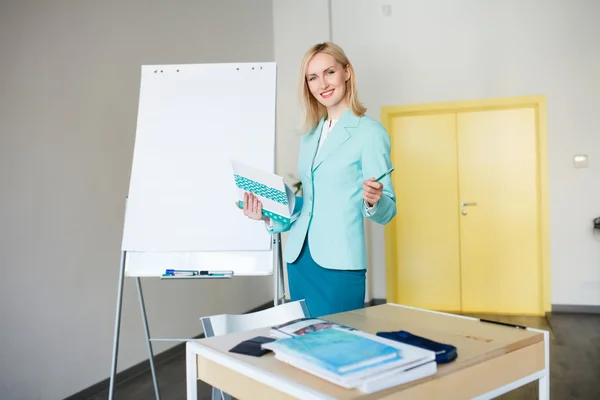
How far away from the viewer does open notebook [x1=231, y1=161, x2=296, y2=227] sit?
1472 mm

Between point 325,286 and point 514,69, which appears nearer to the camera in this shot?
point 325,286

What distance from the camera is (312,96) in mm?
1683

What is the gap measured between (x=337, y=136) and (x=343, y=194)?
0.19m

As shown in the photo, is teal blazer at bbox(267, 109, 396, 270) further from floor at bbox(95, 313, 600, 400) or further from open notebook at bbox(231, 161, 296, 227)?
floor at bbox(95, 313, 600, 400)

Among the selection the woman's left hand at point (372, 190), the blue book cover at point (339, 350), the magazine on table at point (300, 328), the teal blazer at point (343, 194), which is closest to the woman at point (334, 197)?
the teal blazer at point (343, 194)

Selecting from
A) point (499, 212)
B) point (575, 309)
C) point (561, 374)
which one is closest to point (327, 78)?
point (561, 374)

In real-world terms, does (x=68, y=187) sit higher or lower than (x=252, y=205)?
higher

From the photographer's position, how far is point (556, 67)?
454cm

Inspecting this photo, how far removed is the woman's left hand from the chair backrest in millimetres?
367

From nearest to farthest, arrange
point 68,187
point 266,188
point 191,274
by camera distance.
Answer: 1. point 266,188
2. point 191,274
3. point 68,187

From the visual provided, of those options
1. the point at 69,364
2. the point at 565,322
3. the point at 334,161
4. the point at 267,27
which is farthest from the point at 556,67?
the point at 69,364

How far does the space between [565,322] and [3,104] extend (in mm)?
4330

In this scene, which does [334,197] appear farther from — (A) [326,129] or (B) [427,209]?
(B) [427,209]

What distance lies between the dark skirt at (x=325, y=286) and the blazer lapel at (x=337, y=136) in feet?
0.89
